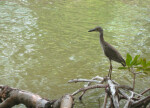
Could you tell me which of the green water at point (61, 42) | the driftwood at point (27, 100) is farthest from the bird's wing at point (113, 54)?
the driftwood at point (27, 100)

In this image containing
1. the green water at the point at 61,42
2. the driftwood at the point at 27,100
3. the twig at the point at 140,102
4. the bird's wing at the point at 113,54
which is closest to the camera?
the driftwood at the point at 27,100

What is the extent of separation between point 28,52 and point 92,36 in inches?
124

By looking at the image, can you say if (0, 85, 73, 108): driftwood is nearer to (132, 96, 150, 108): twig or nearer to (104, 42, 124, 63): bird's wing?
(132, 96, 150, 108): twig

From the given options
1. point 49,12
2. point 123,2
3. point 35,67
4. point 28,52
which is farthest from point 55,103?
point 123,2

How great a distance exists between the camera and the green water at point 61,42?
5.74 meters

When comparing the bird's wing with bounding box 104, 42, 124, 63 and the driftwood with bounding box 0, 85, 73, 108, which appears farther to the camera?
the bird's wing with bounding box 104, 42, 124, 63

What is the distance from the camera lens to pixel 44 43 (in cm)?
826

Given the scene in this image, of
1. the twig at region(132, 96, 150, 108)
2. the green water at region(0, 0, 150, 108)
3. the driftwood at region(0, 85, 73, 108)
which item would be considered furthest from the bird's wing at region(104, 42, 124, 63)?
the driftwood at region(0, 85, 73, 108)

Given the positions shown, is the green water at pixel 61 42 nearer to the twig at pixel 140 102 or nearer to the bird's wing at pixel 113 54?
the bird's wing at pixel 113 54

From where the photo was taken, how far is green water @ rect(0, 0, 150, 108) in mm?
5738

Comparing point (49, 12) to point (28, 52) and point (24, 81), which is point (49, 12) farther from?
point (24, 81)

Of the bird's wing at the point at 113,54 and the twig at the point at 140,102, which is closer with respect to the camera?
the twig at the point at 140,102

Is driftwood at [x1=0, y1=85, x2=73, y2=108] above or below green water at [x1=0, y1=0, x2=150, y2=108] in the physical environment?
above

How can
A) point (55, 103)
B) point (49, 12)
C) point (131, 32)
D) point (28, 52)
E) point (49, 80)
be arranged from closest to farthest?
point (55, 103)
point (49, 80)
point (28, 52)
point (131, 32)
point (49, 12)
